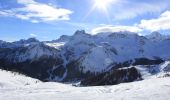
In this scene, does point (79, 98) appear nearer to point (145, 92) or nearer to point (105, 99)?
point (105, 99)

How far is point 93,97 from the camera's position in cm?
3306

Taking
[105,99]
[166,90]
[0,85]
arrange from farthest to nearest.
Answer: [0,85] < [166,90] < [105,99]

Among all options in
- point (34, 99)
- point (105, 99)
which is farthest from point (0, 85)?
point (105, 99)

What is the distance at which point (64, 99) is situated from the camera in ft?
105

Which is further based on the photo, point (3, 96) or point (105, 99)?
point (3, 96)

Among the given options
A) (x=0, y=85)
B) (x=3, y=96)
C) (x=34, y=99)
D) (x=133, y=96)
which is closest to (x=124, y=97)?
(x=133, y=96)

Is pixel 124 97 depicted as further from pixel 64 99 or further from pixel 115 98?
pixel 64 99

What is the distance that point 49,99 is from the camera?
1280 inches

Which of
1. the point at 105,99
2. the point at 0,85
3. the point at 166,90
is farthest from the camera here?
the point at 0,85

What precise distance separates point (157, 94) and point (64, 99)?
29.4 ft

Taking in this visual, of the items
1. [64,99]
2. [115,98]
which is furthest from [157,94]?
[64,99]

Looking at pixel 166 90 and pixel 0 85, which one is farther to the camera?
pixel 0 85

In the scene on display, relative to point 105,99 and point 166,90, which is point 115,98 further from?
point 166,90

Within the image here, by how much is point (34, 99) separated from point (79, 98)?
14.3 ft
